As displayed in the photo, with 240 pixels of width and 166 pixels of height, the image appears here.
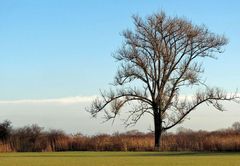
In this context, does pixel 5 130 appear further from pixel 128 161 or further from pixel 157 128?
pixel 128 161

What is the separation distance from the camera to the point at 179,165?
1689 centimetres

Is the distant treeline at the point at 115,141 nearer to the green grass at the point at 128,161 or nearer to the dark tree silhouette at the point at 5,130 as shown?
the dark tree silhouette at the point at 5,130

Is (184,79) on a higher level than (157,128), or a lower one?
higher

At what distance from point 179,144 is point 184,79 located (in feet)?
17.5

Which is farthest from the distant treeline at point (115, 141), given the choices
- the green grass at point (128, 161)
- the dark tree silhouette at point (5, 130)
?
the green grass at point (128, 161)

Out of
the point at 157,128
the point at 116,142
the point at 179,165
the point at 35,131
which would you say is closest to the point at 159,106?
the point at 157,128

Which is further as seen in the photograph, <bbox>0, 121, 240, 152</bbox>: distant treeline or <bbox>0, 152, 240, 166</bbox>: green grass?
<bbox>0, 121, 240, 152</bbox>: distant treeline

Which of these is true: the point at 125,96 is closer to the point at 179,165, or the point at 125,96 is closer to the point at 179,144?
the point at 179,144

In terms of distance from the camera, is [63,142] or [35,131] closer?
[63,142]

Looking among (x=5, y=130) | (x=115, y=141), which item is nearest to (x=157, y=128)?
(x=115, y=141)

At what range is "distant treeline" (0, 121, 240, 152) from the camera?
1359 inches

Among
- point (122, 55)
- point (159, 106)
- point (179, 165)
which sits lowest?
point (179, 165)

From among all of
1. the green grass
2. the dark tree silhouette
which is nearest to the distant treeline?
the dark tree silhouette

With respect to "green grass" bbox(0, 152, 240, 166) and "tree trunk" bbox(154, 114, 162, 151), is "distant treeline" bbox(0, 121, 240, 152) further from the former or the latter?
"green grass" bbox(0, 152, 240, 166)
